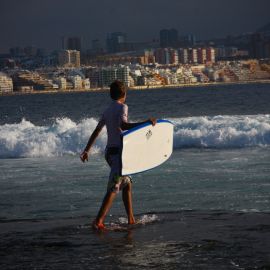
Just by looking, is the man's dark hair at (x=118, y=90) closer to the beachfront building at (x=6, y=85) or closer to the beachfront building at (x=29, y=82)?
the beachfront building at (x=6, y=85)

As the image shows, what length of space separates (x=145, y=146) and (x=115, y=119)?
1.77 feet

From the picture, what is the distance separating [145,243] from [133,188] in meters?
4.00

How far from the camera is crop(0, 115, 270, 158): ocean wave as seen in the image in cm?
2003

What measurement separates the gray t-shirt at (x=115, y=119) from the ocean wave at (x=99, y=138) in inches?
426

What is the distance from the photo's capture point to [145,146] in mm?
8648

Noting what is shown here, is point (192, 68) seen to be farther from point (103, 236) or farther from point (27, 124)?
point (103, 236)

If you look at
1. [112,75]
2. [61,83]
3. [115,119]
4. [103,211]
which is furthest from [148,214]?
[112,75]

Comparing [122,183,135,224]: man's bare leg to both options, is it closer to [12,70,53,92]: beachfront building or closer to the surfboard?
the surfboard

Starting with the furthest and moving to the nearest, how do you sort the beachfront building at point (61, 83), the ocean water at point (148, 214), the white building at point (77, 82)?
1. the beachfront building at point (61, 83)
2. the white building at point (77, 82)
3. the ocean water at point (148, 214)

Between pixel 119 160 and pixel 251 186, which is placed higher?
pixel 119 160

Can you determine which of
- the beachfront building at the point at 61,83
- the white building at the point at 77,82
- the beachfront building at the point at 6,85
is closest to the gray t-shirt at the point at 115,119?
the white building at the point at 77,82

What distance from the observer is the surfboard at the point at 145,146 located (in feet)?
27.3

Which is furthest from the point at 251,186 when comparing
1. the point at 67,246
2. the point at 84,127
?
the point at 84,127

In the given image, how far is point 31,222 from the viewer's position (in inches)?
353
